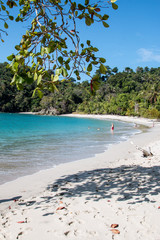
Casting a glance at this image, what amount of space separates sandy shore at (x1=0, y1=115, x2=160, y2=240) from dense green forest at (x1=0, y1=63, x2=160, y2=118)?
52518 mm

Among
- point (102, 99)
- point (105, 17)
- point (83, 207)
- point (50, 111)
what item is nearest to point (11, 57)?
point (105, 17)

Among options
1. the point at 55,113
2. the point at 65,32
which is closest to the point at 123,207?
the point at 65,32

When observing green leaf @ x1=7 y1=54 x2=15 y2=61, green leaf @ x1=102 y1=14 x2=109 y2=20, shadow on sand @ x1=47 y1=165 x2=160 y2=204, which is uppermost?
green leaf @ x1=102 y1=14 x2=109 y2=20

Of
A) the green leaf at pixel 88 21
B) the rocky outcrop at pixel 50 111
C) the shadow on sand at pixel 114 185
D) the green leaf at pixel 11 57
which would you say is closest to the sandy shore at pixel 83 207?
the shadow on sand at pixel 114 185

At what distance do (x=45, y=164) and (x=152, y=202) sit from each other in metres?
6.55

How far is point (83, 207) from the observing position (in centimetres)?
437

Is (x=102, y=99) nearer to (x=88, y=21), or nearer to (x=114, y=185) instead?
(x=114, y=185)

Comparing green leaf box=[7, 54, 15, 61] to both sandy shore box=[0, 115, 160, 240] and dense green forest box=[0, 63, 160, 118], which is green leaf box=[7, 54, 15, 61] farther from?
dense green forest box=[0, 63, 160, 118]

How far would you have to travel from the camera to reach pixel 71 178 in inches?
280

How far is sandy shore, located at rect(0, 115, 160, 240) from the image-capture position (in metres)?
3.36

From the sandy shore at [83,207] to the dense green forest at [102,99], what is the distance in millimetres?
52518

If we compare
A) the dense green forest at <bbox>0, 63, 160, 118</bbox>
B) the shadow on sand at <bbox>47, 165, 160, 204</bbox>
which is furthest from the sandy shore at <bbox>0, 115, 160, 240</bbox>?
the dense green forest at <bbox>0, 63, 160, 118</bbox>

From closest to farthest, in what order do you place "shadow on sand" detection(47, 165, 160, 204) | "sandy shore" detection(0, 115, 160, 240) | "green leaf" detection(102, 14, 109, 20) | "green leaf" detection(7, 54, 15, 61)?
1. "green leaf" detection(7, 54, 15, 61)
2. "sandy shore" detection(0, 115, 160, 240)
3. "green leaf" detection(102, 14, 109, 20)
4. "shadow on sand" detection(47, 165, 160, 204)

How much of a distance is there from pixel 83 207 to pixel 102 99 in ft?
300
